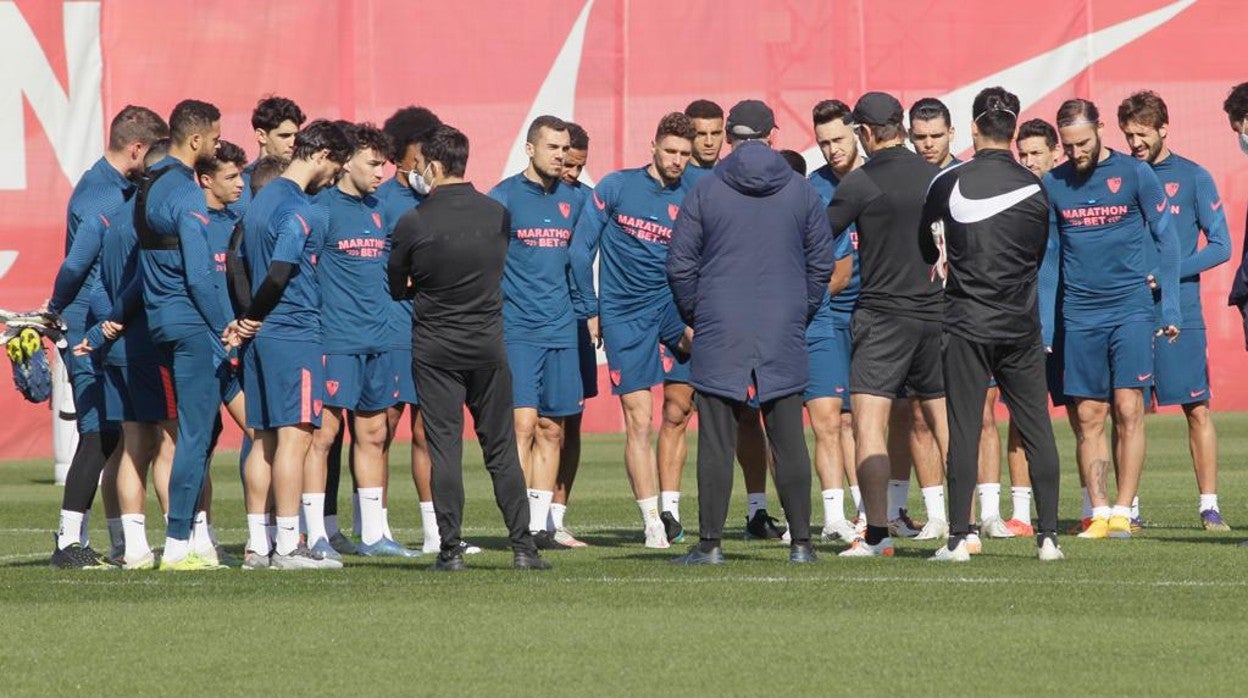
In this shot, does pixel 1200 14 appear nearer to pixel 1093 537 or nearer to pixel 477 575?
pixel 1093 537

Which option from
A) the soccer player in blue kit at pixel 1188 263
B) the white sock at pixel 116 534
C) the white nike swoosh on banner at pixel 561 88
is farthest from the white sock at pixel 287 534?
the white nike swoosh on banner at pixel 561 88

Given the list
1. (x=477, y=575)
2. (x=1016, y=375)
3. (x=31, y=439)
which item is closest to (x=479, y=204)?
(x=477, y=575)

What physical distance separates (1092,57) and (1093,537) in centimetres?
1341

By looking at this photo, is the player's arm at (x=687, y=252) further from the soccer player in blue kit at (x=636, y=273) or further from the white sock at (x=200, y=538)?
the white sock at (x=200, y=538)

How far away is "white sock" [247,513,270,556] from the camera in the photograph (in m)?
10.6

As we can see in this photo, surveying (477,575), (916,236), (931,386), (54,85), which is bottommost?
(477,575)

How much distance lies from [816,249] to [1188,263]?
3.36 metres

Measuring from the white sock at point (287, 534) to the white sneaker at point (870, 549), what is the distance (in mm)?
2645

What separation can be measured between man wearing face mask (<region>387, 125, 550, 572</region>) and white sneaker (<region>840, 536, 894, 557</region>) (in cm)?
165

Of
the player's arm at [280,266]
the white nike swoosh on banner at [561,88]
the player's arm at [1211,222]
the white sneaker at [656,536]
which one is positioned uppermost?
the white nike swoosh on banner at [561,88]

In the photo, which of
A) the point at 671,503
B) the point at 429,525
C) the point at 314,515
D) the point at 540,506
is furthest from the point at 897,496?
the point at 314,515

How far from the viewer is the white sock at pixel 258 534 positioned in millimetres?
10625

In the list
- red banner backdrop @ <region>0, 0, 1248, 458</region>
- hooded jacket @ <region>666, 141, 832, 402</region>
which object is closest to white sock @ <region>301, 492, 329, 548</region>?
hooded jacket @ <region>666, 141, 832, 402</region>

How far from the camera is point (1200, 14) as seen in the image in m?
23.8
